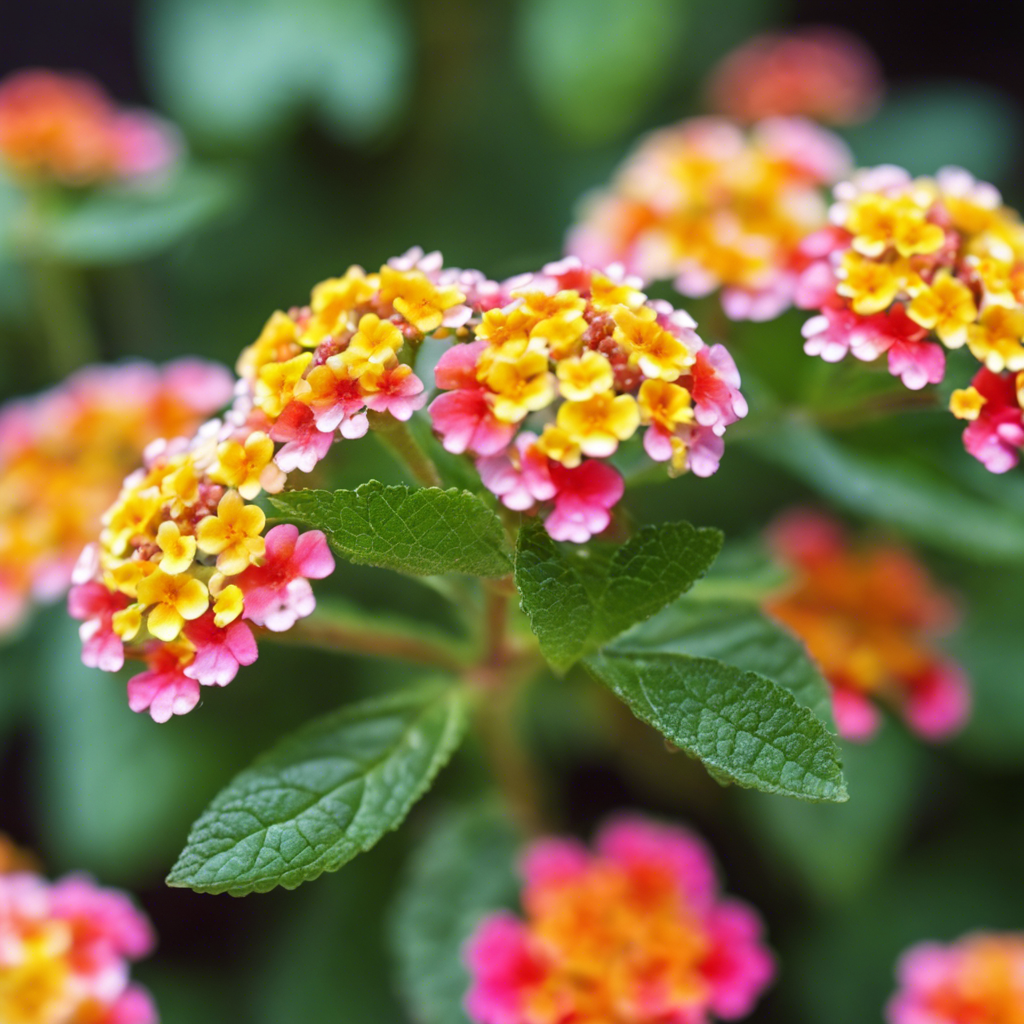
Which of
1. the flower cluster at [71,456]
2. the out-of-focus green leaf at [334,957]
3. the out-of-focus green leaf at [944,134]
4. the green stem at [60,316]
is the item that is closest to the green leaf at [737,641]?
the flower cluster at [71,456]

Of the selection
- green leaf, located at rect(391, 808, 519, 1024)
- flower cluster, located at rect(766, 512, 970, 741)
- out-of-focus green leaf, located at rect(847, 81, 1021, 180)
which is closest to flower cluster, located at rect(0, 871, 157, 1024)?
green leaf, located at rect(391, 808, 519, 1024)

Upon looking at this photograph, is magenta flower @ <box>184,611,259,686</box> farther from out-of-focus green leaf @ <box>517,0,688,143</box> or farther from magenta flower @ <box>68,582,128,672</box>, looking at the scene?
out-of-focus green leaf @ <box>517,0,688,143</box>

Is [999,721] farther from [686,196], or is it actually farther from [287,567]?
[287,567]

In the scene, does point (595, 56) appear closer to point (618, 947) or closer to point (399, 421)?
point (399, 421)

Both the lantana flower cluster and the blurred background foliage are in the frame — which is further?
the blurred background foliage

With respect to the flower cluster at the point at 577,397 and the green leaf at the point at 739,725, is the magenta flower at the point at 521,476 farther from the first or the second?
the green leaf at the point at 739,725
